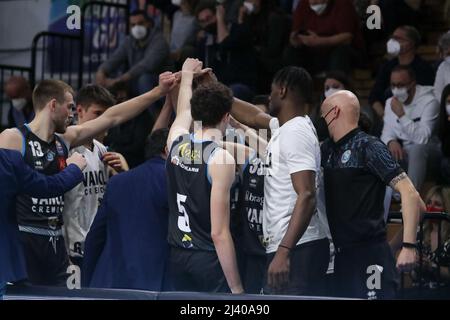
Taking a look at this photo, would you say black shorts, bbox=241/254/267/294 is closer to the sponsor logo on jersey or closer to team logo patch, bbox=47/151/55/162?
the sponsor logo on jersey

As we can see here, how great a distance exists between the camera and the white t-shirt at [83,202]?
25.6ft

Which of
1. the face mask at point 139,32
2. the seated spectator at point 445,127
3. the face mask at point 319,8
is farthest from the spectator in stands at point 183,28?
the seated spectator at point 445,127

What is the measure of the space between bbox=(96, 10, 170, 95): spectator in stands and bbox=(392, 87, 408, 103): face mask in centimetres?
290

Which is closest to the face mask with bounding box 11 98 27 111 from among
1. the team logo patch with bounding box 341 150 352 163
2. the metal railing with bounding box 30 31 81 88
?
the metal railing with bounding box 30 31 81 88

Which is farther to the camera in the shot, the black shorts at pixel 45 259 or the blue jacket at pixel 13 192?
the black shorts at pixel 45 259

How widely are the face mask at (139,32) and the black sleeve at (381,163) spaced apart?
565cm

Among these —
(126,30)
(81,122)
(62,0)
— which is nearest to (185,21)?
(126,30)

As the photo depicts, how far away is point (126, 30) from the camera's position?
13.3 m

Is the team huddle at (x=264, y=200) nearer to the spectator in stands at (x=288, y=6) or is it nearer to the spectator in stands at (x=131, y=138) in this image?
the spectator in stands at (x=131, y=138)

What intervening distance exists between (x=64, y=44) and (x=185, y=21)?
2.83m

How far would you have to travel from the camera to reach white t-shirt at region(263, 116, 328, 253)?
6.68 meters

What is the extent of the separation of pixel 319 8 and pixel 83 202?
434 centimetres

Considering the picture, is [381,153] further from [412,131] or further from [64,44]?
[64,44]

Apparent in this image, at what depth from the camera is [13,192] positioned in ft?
21.7
